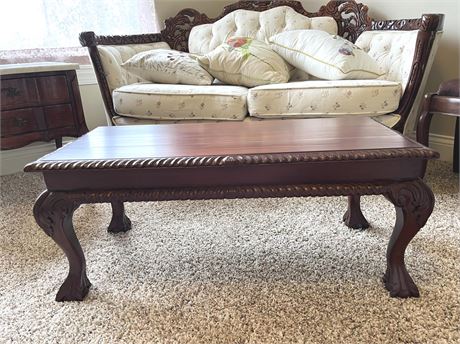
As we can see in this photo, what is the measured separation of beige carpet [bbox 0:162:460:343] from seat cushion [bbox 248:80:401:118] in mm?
429

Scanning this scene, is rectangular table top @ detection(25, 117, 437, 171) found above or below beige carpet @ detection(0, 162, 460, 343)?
above

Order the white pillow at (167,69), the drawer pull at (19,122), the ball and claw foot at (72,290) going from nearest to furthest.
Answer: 1. the ball and claw foot at (72,290)
2. the drawer pull at (19,122)
3. the white pillow at (167,69)

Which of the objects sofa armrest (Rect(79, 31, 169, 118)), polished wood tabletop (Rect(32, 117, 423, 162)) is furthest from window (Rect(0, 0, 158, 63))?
polished wood tabletop (Rect(32, 117, 423, 162))

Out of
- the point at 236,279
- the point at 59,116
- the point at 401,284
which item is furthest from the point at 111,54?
the point at 401,284

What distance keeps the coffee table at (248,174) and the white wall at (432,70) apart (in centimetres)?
146

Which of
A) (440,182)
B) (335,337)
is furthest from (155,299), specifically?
(440,182)

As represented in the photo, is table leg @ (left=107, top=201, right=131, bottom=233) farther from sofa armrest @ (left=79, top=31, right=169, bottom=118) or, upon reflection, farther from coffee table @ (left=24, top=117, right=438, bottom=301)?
sofa armrest @ (left=79, top=31, right=169, bottom=118)

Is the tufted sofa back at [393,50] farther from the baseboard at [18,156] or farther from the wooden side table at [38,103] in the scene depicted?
the baseboard at [18,156]

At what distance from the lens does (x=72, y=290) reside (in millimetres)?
1045

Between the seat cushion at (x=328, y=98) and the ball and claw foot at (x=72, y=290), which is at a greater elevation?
the seat cushion at (x=328, y=98)

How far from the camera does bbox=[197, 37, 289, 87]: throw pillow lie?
189 cm

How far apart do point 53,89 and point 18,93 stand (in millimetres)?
167

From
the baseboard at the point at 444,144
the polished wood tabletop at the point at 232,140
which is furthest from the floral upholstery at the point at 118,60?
the baseboard at the point at 444,144

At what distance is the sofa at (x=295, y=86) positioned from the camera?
1.65 m
